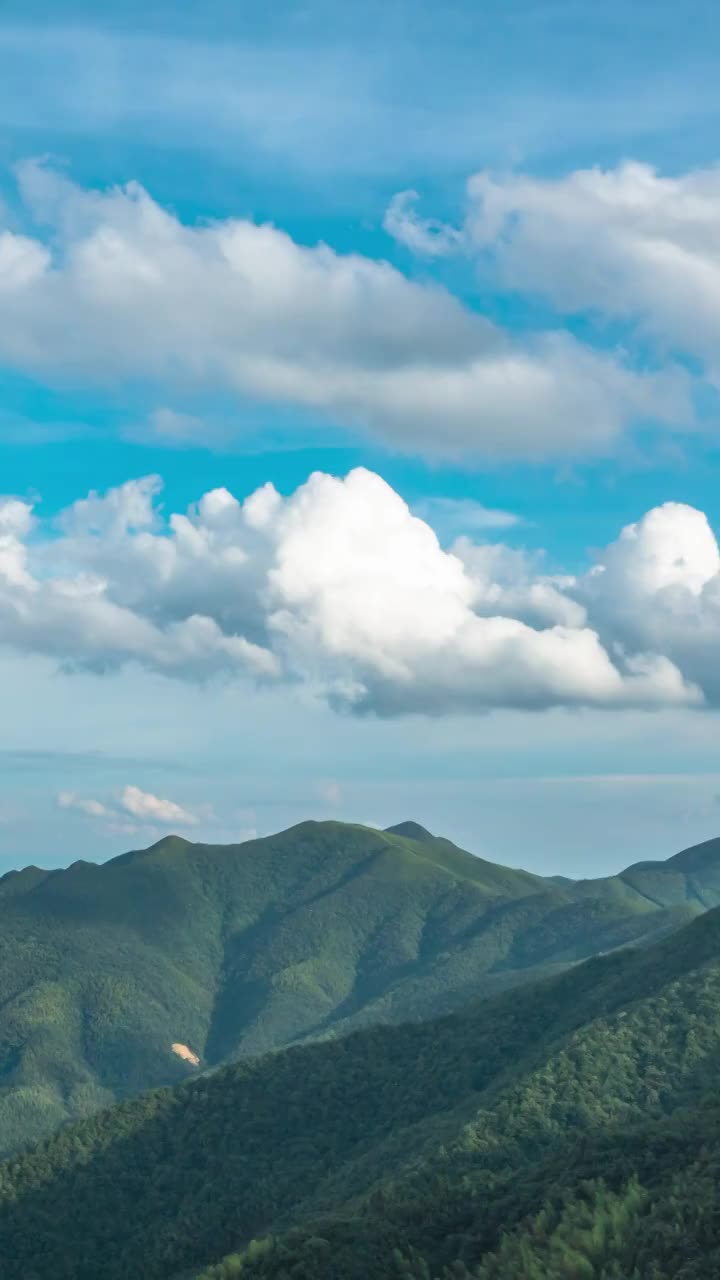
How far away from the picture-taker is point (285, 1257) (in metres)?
87.4

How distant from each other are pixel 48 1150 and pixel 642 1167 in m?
108

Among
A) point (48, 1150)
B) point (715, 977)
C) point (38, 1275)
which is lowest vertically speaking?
point (38, 1275)

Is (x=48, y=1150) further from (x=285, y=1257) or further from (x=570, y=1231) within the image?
(x=570, y=1231)

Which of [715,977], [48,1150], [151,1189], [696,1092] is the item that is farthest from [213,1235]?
[715,977]

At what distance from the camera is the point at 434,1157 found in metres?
129

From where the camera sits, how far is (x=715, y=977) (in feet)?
552

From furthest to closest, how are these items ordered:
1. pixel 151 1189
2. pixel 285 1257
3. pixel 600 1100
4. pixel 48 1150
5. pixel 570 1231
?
pixel 48 1150, pixel 151 1189, pixel 600 1100, pixel 285 1257, pixel 570 1231

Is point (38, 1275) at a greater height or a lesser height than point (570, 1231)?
lesser

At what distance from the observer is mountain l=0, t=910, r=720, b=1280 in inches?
3226

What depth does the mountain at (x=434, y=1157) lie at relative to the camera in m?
81.9

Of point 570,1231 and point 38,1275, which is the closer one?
point 570,1231

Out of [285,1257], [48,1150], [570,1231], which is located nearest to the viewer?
[570,1231]

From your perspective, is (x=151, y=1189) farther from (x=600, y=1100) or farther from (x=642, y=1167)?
(x=642, y=1167)

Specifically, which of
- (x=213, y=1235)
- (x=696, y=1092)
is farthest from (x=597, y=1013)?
(x=213, y=1235)
